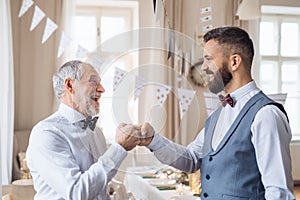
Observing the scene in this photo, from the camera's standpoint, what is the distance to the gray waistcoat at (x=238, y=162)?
1.15 m

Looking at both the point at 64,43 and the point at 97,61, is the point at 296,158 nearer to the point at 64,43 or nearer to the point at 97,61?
the point at 64,43

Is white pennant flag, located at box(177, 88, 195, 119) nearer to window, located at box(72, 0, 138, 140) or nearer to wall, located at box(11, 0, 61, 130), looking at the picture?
window, located at box(72, 0, 138, 140)

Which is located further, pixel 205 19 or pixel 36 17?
pixel 205 19

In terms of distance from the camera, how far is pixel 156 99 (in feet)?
4.32

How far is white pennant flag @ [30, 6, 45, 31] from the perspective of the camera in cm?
415

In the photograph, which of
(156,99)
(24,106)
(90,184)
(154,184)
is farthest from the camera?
(24,106)

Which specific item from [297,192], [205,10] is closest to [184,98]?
[205,10]

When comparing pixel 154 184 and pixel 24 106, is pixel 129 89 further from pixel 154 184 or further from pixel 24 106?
pixel 24 106

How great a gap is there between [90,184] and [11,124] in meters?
3.00

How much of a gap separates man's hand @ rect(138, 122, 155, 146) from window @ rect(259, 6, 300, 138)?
411 centimetres

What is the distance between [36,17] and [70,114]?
3.41m

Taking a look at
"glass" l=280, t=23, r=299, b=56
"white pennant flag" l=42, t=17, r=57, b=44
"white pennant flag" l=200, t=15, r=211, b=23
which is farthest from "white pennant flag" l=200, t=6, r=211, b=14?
"white pennant flag" l=42, t=17, r=57, b=44

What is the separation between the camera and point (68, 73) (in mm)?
1177

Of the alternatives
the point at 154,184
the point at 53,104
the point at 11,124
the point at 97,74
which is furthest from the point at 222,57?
the point at 53,104
